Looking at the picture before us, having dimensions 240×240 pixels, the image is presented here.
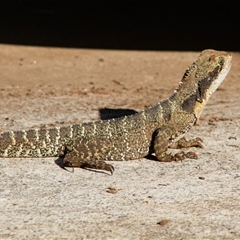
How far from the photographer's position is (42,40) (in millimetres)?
16750

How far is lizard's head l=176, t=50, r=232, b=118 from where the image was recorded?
9.49m

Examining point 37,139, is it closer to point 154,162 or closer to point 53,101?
point 154,162

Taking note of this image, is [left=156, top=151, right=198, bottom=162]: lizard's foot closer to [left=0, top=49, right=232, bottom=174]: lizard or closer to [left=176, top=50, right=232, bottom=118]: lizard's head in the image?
[left=0, top=49, right=232, bottom=174]: lizard

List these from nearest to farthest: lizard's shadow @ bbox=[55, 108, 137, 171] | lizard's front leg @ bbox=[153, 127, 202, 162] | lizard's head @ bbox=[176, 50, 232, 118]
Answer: lizard's front leg @ bbox=[153, 127, 202, 162]
lizard's head @ bbox=[176, 50, 232, 118]
lizard's shadow @ bbox=[55, 108, 137, 171]

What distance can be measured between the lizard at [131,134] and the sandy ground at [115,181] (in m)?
0.14

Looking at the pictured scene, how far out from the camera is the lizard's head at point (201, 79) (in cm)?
949

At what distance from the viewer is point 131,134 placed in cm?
907

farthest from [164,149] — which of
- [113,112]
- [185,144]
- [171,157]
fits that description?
[113,112]

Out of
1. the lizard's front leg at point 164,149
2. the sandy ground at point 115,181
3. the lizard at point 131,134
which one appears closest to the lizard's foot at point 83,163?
the lizard at point 131,134

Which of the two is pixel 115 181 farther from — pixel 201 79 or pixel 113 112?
pixel 113 112

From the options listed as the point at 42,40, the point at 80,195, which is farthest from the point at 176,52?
the point at 80,195

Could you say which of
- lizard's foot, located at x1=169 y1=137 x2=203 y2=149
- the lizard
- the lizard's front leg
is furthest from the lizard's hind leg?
lizard's foot, located at x1=169 y1=137 x2=203 y2=149

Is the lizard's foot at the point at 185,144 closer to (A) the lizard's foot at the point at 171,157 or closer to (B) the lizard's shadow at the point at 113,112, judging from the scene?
(A) the lizard's foot at the point at 171,157

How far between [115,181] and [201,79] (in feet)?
6.68
